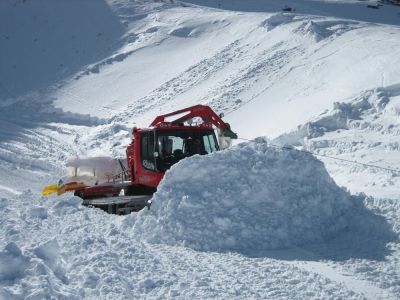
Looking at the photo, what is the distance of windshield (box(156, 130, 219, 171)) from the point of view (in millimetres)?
9852

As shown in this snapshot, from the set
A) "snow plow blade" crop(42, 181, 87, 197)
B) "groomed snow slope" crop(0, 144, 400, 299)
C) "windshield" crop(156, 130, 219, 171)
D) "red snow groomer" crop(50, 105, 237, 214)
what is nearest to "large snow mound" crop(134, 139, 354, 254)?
"groomed snow slope" crop(0, 144, 400, 299)

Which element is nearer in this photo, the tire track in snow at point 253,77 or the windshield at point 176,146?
the windshield at point 176,146

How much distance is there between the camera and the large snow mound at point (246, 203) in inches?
265

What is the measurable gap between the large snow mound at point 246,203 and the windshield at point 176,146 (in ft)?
7.23

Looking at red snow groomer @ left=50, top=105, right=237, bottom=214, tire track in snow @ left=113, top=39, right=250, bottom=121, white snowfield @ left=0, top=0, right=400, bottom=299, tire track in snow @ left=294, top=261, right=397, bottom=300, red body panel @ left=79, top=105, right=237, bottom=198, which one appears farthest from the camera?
tire track in snow @ left=113, top=39, right=250, bottom=121

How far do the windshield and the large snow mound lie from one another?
2204 millimetres

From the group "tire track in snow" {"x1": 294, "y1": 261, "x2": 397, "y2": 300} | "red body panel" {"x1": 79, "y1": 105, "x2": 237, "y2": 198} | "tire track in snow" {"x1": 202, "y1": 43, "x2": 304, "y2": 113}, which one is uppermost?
"tire track in snow" {"x1": 202, "y1": 43, "x2": 304, "y2": 113}

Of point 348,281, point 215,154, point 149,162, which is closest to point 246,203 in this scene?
point 215,154

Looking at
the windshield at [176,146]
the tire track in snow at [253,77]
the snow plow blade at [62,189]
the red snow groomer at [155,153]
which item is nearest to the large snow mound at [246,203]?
the red snow groomer at [155,153]

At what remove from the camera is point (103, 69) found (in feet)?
93.0

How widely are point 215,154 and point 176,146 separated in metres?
2.47

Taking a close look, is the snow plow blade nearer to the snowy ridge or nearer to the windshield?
the windshield

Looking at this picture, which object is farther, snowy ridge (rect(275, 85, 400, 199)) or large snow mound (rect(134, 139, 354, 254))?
snowy ridge (rect(275, 85, 400, 199))

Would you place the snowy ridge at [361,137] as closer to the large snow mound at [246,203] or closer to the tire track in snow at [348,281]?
the large snow mound at [246,203]
